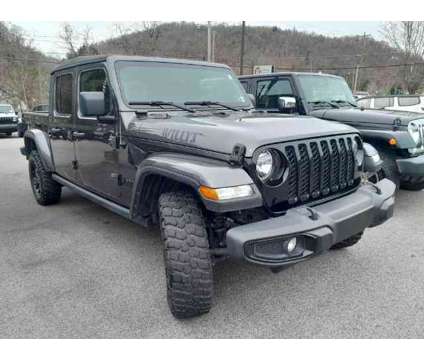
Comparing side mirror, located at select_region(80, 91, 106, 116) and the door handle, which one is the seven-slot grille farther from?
the door handle

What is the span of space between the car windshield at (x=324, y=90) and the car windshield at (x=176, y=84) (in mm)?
2152

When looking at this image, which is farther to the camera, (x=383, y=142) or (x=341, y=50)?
(x=341, y=50)

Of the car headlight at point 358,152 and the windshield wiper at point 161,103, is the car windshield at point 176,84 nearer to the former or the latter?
the windshield wiper at point 161,103

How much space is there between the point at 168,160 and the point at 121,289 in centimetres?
120

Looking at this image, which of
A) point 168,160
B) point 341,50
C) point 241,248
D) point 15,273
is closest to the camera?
point 241,248

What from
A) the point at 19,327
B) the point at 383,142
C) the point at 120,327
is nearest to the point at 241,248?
the point at 120,327

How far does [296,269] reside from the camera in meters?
3.24

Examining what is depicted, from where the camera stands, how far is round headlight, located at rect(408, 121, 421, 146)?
4711 millimetres

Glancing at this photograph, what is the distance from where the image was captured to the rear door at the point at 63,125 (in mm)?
4074

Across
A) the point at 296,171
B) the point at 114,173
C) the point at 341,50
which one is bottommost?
the point at 114,173

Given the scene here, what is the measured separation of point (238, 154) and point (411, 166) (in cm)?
330

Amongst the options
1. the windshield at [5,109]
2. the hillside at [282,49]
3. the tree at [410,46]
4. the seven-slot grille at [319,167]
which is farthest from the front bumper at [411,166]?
the hillside at [282,49]
